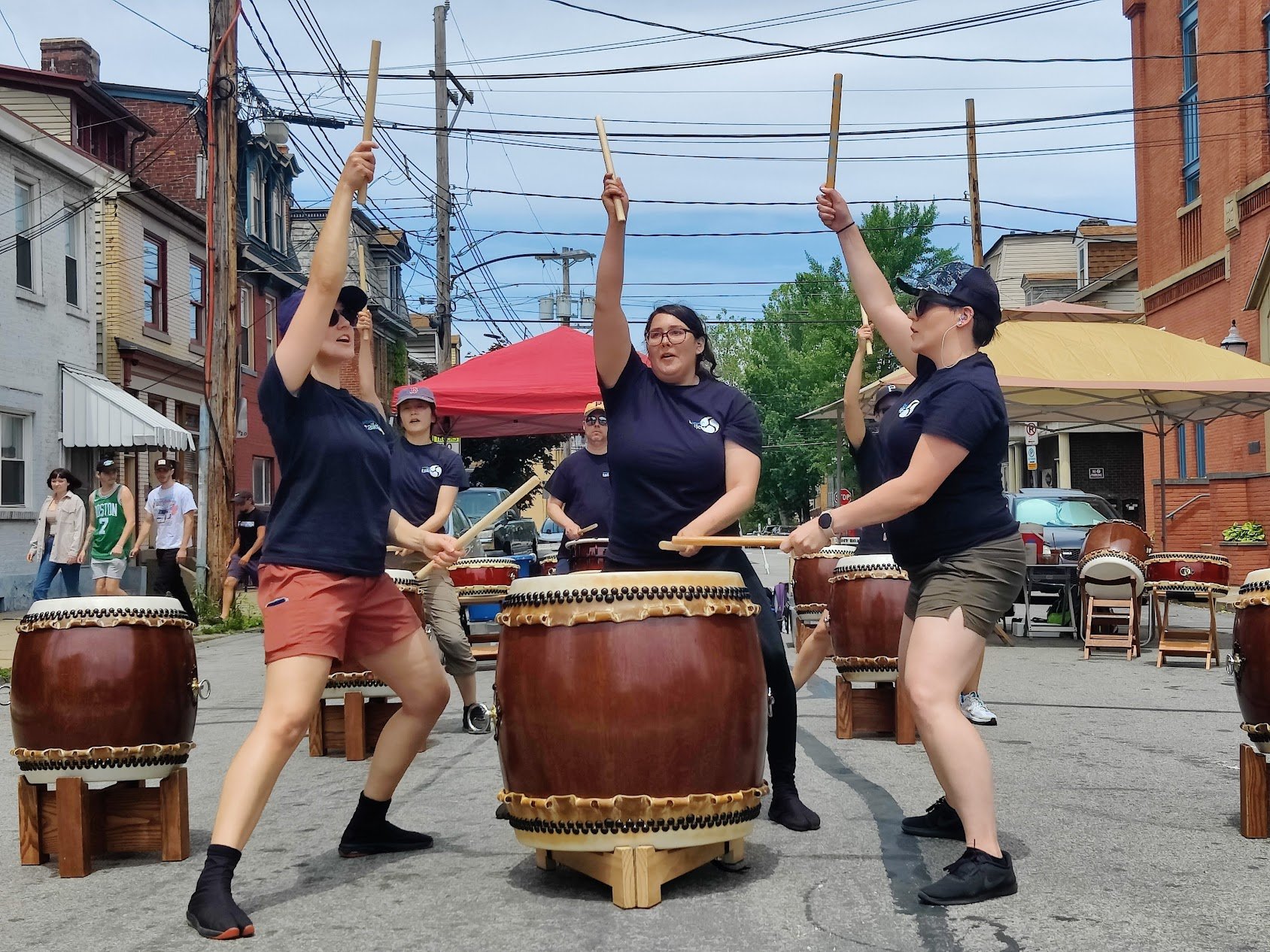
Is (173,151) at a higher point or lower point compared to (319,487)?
higher

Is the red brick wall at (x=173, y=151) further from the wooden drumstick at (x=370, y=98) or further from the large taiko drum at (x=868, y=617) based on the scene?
the wooden drumstick at (x=370, y=98)

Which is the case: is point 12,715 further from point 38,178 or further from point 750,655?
point 38,178

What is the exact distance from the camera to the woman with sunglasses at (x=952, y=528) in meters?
4.45

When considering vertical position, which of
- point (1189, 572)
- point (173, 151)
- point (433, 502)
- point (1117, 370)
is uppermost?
point (173, 151)

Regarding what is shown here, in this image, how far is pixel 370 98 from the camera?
15.4 ft

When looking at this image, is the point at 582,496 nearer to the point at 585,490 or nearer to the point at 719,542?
the point at 585,490

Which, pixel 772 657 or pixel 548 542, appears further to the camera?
pixel 548 542

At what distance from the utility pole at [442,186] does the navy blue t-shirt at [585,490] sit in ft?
64.9

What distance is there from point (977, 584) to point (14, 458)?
19.8 metres

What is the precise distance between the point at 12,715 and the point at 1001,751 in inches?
188

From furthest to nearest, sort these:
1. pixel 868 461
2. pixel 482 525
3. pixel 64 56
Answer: pixel 64 56, pixel 868 461, pixel 482 525

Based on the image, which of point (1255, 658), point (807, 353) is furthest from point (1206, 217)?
point (807, 353)

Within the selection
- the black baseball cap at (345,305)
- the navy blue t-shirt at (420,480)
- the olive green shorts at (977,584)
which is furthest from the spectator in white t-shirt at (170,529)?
the olive green shorts at (977,584)

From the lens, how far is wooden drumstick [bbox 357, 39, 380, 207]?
4.61 m
